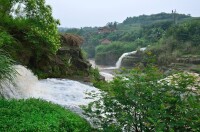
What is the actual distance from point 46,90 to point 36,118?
404cm

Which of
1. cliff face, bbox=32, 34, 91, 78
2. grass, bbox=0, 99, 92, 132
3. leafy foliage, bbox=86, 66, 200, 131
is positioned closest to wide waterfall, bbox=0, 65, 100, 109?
cliff face, bbox=32, 34, 91, 78

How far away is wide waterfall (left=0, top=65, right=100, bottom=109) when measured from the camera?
7.18 m

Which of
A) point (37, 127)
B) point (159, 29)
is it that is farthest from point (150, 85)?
point (159, 29)

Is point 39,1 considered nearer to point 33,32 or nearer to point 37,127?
point 33,32

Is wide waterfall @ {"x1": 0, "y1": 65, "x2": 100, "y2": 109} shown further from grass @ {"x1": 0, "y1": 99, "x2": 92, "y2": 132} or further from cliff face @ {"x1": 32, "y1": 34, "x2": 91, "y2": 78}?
grass @ {"x1": 0, "y1": 99, "x2": 92, "y2": 132}

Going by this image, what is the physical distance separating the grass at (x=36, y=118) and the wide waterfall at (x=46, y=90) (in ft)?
5.36

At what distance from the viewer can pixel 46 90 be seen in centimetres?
860

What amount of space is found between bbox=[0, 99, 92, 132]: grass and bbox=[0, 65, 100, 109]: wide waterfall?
163cm

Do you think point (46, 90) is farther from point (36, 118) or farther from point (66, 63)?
point (36, 118)

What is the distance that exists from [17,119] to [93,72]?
8608mm

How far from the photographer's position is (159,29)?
38719 mm

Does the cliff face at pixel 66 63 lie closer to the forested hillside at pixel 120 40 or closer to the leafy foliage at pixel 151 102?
the leafy foliage at pixel 151 102

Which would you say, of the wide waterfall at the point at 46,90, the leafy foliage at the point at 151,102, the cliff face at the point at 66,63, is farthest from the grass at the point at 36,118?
the cliff face at the point at 66,63

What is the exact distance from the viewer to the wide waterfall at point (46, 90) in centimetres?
718
